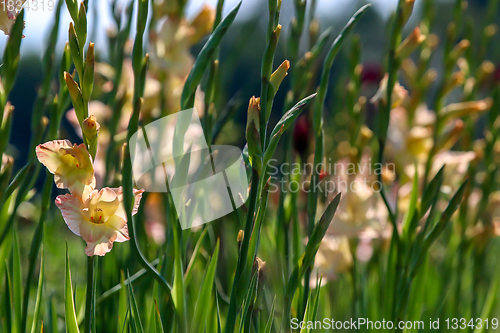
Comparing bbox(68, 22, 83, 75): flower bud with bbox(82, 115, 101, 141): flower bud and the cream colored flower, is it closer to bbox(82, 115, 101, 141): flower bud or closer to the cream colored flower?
bbox(82, 115, 101, 141): flower bud

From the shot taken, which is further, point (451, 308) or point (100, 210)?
point (451, 308)

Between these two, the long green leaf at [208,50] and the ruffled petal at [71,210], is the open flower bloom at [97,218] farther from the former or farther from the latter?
the long green leaf at [208,50]

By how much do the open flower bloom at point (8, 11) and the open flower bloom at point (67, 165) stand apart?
0.17m

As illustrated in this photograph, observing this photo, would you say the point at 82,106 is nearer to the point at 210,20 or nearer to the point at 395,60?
the point at 395,60

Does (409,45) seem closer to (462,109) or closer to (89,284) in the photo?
(462,109)

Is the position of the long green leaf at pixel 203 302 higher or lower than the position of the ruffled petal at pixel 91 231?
lower

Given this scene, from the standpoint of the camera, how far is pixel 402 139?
33.2 inches

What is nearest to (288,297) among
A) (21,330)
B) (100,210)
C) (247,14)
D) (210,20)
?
(100,210)

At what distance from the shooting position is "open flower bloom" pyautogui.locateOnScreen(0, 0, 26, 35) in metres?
0.37

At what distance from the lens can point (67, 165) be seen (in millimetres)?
291

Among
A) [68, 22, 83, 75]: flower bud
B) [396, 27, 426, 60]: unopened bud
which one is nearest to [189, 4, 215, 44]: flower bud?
[396, 27, 426, 60]: unopened bud

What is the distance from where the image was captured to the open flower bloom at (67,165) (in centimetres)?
28

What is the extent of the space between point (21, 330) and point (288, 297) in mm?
276

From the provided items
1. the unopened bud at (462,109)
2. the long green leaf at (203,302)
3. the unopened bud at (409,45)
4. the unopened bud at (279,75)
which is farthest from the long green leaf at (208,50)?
the unopened bud at (462,109)
